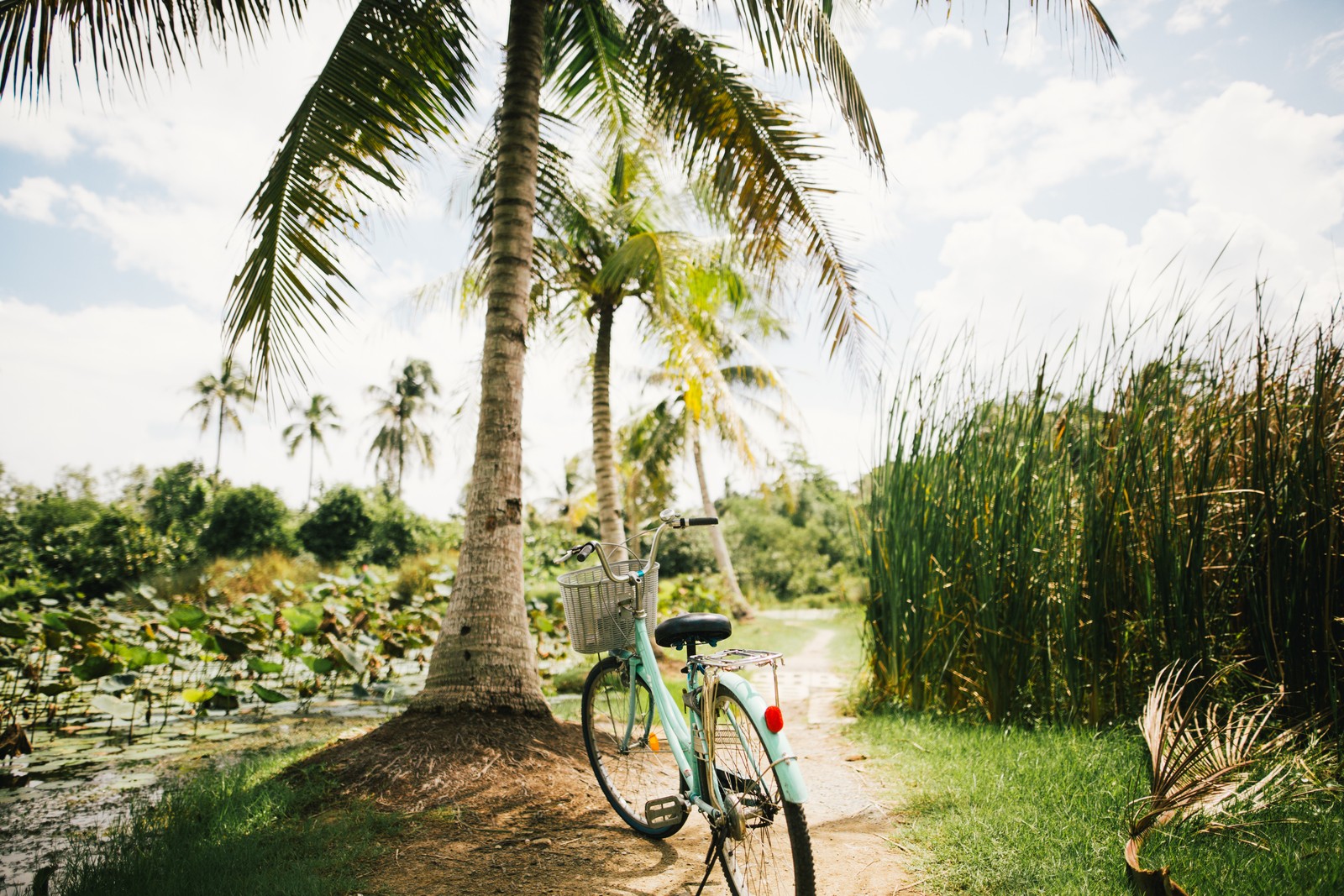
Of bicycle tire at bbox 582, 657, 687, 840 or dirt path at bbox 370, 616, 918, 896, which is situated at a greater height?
bicycle tire at bbox 582, 657, 687, 840

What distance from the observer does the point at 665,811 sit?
8.87 ft

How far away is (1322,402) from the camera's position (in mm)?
3402


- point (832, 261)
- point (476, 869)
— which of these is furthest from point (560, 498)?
point (476, 869)

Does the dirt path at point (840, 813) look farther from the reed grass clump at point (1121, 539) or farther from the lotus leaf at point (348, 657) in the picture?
the lotus leaf at point (348, 657)

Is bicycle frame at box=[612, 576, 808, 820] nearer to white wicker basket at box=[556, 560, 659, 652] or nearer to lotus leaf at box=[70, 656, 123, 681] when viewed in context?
white wicker basket at box=[556, 560, 659, 652]

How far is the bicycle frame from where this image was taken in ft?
6.59

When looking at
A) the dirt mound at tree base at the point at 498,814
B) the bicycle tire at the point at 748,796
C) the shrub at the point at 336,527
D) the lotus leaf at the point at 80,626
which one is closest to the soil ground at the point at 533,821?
the dirt mound at tree base at the point at 498,814

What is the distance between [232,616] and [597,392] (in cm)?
524

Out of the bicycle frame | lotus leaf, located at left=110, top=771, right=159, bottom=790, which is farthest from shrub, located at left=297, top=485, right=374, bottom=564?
the bicycle frame

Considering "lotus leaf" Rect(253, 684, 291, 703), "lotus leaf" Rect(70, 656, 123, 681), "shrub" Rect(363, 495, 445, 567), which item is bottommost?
"lotus leaf" Rect(253, 684, 291, 703)

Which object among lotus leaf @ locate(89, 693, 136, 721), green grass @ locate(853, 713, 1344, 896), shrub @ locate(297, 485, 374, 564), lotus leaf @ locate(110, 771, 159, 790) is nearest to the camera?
green grass @ locate(853, 713, 1344, 896)

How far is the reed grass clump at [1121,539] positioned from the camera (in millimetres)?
3438

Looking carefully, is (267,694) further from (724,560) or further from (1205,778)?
(724,560)

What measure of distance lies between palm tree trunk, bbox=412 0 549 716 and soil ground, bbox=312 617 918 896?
0.69ft
